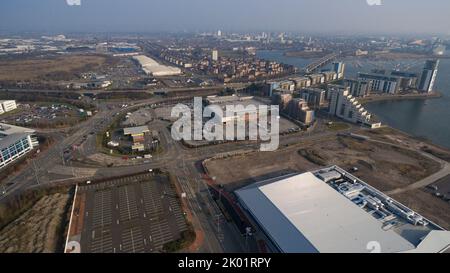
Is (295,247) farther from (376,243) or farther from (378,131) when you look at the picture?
(378,131)

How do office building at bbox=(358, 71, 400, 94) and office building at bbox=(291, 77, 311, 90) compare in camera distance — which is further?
office building at bbox=(291, 77, 311, 90)

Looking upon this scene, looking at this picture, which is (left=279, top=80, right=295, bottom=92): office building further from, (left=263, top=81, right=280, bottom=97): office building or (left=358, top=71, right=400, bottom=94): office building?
(left=358, top=71, right=400, bottom=94): office building

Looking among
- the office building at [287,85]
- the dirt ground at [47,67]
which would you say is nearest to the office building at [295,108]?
the office building at [287,85]

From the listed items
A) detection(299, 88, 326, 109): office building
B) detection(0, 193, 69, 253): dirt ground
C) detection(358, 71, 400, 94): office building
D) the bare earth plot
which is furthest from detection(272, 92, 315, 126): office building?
detection(0, 193, 69, 253): dirt ground

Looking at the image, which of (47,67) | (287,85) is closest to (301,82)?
(287,85)

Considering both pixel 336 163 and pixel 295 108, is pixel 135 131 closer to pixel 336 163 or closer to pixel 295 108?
pixel 295 108

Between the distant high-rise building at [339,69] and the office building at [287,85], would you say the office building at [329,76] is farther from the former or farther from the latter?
the office building at [287,85]
